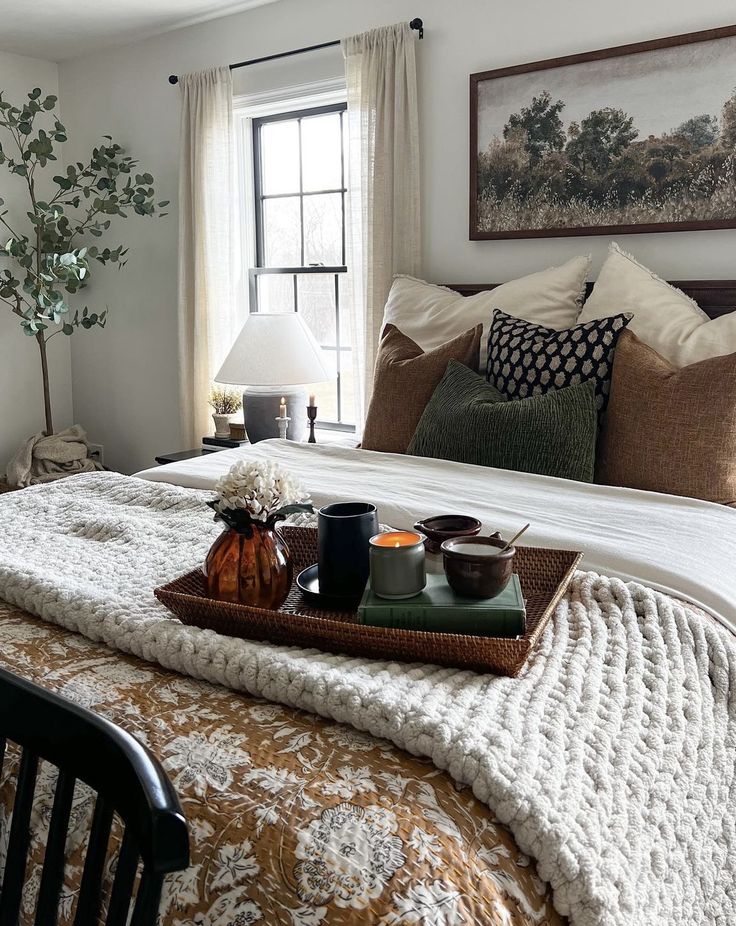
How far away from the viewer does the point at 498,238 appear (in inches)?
131

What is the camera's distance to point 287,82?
3887 millimetres

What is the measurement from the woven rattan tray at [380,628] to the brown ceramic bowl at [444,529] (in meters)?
0.13

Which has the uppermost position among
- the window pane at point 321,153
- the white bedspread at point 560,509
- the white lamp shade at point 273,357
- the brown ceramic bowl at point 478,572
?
the window pane at point 321,153

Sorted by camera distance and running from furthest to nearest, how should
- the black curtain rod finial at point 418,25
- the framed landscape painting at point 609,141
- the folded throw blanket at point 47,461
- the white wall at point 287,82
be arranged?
the folded throw blanket at point 47,461 < the black curtain rod finial at point 418,25 < the white wall at point 287,82 < the framed landscape painting at point 609,141

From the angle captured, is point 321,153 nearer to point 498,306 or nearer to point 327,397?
point 327,397

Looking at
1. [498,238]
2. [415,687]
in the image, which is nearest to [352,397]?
[498,238]

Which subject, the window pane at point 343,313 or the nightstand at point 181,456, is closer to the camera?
the nightstand at point 181,456

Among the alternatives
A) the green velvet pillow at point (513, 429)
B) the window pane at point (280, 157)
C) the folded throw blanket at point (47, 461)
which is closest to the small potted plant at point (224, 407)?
the folded throw blanket at point (47, 461)

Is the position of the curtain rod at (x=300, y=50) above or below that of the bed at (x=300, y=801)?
above

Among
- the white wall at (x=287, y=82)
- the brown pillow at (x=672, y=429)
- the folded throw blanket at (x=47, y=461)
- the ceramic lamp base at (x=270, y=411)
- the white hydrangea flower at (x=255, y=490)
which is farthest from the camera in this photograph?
the folded throw blanket at (x=47, y=461)

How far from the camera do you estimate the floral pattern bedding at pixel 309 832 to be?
0.90 m

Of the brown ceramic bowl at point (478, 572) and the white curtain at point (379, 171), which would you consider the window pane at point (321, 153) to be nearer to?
the white curtain at point (379, 171)

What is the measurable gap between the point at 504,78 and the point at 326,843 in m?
3.01

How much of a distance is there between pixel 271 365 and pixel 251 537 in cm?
202
